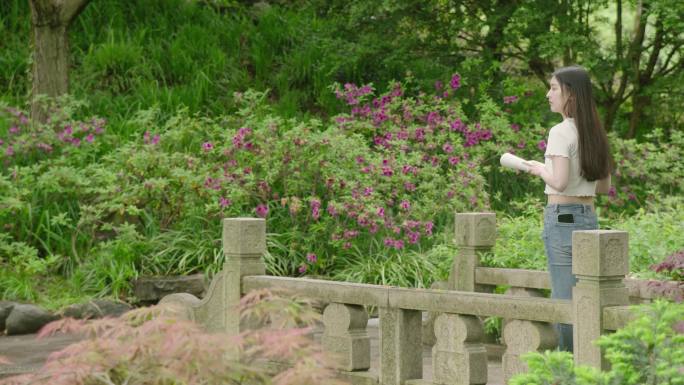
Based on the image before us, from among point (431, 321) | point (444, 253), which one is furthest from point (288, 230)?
point (431, 321)

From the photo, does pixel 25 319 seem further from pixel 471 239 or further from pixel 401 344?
pixel 401 344

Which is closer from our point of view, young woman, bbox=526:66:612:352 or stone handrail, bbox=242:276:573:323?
stone handrail, bbox=242:276:573:323

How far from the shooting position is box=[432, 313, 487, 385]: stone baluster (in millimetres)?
5781

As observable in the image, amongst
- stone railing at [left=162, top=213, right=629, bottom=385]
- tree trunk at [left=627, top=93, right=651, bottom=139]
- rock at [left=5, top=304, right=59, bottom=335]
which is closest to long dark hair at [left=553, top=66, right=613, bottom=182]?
stone railing at [left=162, top=213, right=629, bottom=385]

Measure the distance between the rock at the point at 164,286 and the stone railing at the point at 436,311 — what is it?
10.8ft

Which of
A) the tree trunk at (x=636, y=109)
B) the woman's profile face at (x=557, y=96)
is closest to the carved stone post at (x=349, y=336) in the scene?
the woman's profile face at (x=557, y=96)

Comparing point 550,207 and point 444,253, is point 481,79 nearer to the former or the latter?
point 444,253

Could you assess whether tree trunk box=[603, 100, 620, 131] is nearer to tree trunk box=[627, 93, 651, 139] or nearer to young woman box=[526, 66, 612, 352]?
tree trunk box=[627, 93, 651, 139]

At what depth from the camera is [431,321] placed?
29.3 ft

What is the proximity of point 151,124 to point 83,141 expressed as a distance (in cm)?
78

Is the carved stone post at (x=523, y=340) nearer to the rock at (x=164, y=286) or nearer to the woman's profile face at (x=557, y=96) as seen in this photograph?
the woman's profile face at (x=557, y=96)

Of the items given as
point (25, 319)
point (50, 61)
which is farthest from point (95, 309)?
point (50, 61)

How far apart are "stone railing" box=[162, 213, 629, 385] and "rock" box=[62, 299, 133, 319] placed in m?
2.95

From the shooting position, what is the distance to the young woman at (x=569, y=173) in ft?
19.6
